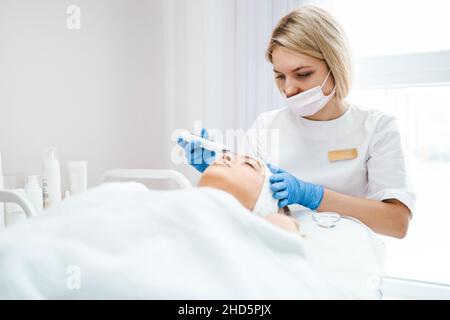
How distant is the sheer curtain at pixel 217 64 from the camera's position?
6.54ft

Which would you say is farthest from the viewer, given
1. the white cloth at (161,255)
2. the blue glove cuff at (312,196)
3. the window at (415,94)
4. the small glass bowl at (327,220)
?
the window at (415,94)

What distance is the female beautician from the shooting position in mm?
1293

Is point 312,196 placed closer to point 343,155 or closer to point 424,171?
point 343,155

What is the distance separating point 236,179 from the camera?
112 centimetres

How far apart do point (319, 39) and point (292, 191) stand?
1.72 feet

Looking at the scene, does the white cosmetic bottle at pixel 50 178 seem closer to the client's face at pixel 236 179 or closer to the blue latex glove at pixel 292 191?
the client's face at pixel 236 179

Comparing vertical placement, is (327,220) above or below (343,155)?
below

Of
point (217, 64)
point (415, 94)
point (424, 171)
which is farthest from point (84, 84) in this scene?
point (424, 171)

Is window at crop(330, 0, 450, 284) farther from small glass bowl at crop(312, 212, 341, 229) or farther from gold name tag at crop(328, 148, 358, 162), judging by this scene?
small glass bowl at crop(312, 212, 341, 229)

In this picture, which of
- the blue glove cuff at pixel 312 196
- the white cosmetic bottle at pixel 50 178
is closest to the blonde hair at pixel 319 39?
the blue glove cuff at pixel 312 196

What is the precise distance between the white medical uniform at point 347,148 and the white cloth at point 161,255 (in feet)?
2.03

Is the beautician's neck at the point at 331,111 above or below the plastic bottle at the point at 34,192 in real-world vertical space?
above

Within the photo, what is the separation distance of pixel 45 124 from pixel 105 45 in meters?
0.52
